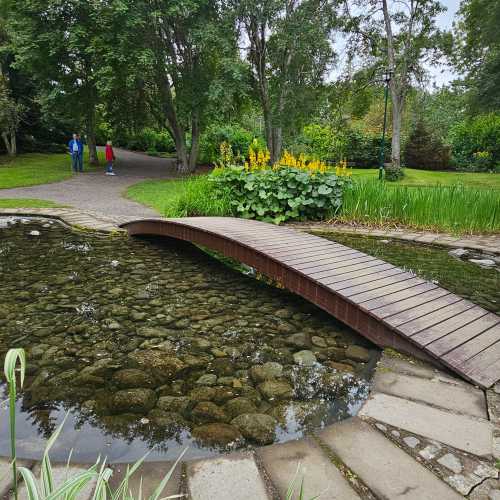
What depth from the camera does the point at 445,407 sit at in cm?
193

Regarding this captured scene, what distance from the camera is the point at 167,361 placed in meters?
2.55

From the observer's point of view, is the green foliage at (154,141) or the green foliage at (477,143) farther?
the green foliage at (154,141)

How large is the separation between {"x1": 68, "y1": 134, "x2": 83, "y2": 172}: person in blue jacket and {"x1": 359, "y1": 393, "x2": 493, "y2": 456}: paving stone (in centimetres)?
1503

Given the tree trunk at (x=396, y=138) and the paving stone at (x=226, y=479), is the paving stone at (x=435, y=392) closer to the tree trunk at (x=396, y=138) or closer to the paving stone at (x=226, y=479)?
the paving stone at (x=226, y=479)

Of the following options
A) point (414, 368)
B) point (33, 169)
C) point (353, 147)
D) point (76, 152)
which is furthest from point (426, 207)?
point (33, 169)

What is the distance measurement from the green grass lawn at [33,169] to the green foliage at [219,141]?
5.23 m

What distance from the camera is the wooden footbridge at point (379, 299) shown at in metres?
2.36

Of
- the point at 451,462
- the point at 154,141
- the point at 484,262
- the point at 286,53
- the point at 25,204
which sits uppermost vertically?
the point at 286,53

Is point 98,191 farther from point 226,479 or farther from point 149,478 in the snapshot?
point 226,479

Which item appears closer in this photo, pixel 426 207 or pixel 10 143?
pixel 426 207

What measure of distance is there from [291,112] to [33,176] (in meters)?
9.65

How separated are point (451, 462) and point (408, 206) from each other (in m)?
5.22

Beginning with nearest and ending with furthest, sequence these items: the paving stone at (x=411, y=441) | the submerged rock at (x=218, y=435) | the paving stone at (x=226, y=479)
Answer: the paving stone at (x=226, y=479)
the paving stone at (x=411, y=441)
the submerged rock at (x=218, y=435)

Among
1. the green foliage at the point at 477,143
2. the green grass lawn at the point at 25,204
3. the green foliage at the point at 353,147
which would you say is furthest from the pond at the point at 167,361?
the green foliage at the point at 477,143
